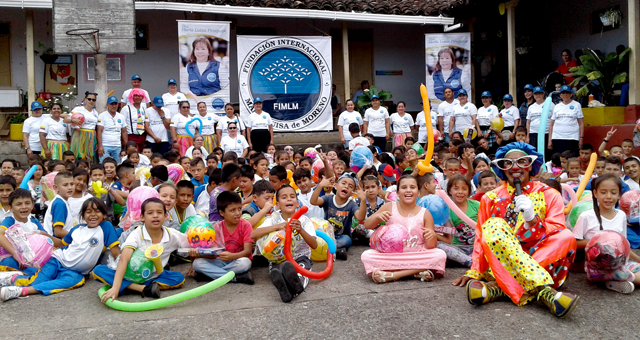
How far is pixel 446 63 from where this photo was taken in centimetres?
1386

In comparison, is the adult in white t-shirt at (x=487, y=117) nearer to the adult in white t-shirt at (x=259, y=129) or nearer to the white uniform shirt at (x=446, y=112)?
the white uniform shirt at (x=446, y=112)

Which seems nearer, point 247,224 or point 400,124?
point 247,224

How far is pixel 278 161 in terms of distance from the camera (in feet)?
28.5

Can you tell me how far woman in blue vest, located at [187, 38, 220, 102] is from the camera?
12242mm

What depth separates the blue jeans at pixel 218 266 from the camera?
4977 mm

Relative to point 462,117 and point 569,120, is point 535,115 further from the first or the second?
point 462,117

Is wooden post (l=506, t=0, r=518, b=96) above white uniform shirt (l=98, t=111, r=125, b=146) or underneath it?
above

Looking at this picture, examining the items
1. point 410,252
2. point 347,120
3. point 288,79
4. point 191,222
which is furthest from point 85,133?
point 410,252

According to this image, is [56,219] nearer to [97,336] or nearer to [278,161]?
[97,336]

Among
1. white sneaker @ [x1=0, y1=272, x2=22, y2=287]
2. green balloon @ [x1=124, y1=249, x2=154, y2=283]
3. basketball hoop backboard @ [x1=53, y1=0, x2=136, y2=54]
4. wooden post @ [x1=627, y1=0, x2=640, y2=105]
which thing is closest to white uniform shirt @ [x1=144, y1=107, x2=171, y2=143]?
basketball hoop backboard @ [x1=53, y1=0, x2=136, y2=54]

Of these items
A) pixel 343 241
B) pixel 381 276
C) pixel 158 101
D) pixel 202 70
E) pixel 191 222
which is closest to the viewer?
pixel 381 276

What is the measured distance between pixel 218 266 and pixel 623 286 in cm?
322

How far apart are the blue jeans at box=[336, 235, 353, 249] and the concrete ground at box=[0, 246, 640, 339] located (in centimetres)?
114

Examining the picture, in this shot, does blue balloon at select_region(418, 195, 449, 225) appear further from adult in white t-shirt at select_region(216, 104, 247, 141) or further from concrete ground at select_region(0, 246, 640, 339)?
adult in white t-shirt at select_region(216, 104, 247, 141)
